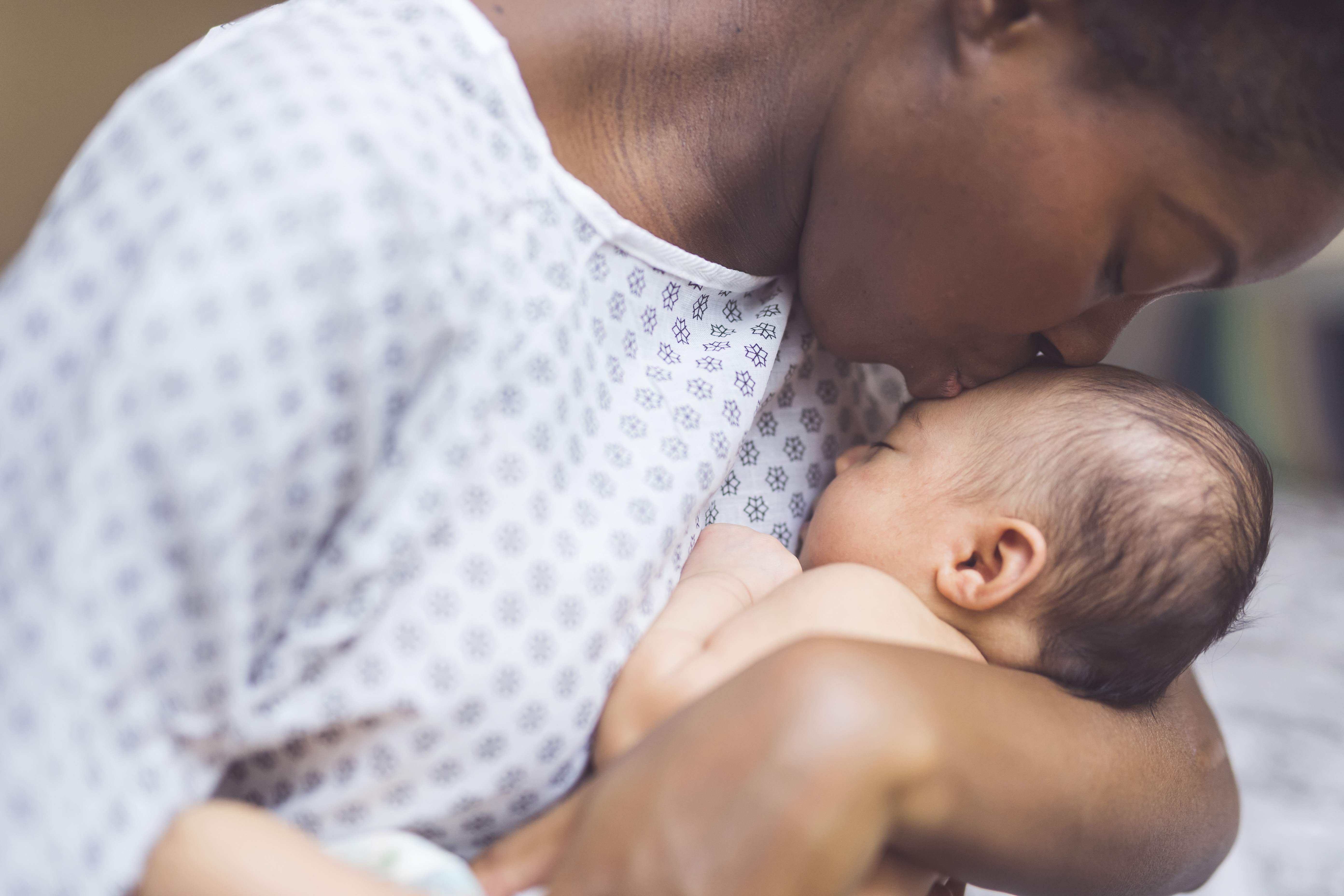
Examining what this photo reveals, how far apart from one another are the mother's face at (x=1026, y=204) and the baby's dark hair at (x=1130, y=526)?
0.33 feet

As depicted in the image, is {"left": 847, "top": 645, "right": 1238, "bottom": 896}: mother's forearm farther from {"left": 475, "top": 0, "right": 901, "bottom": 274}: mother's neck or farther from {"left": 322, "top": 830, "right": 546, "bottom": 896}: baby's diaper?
{"left": 475, "top": 0, "right": 901, "bottom": 274}: mother's neck

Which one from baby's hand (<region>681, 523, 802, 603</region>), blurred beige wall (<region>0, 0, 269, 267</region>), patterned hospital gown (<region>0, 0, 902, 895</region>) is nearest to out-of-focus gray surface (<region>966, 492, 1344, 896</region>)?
baby's hand (<region>681, 523, 802, 603</region>)

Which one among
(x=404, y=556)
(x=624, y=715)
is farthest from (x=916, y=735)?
(x=404, y=556)

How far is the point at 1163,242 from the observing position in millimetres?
729

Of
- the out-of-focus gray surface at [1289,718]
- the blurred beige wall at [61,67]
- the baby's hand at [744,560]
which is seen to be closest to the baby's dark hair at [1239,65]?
the baby's hand at [744,560]

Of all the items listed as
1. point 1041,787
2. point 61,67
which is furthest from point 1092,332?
point 61,67

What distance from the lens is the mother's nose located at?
2.81 ft

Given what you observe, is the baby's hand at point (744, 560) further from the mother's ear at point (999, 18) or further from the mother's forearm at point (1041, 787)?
the mother's ear at point (999, 18)

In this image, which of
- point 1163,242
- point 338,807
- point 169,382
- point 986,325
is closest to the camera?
point 169,382

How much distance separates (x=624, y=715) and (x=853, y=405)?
506 millimetres

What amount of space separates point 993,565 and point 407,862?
0.56 metres

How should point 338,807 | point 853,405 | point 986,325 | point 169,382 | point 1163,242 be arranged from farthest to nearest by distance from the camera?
point 853,405 < point 986,325 < point 1163,242 < point 338,807 < point 169,382

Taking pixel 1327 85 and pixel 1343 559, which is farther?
pixel 1343 559

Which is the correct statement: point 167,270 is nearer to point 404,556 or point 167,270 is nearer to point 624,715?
point 404,556
